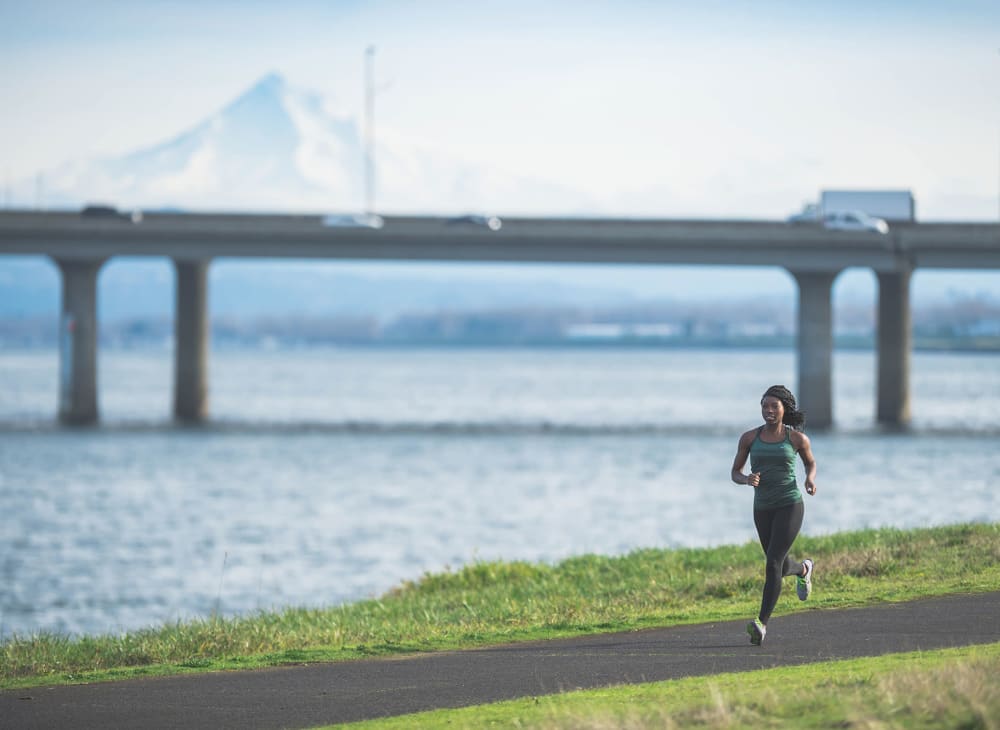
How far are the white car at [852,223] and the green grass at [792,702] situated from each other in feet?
212

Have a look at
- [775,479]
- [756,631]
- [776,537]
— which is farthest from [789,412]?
[756,631]

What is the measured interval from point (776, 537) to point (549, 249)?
6238cm

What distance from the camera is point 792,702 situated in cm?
1071

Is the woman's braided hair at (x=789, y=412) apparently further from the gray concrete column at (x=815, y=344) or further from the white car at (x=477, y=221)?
the gray concrete column at (x=815, y=344)

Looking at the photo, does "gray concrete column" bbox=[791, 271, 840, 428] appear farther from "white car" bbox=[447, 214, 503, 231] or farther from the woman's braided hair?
the woman's braided hair

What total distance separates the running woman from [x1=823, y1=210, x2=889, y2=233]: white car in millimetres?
63495

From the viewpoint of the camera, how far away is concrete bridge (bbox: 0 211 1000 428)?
75.2m

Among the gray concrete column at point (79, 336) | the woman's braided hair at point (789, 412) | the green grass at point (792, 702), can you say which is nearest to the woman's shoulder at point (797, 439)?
the woman's braided hair at point (789, 412)

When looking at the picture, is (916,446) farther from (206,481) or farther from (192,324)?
(192,324)

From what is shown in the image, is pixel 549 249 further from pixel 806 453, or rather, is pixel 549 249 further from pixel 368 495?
pixel 806 453

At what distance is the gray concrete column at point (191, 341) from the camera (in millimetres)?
82562

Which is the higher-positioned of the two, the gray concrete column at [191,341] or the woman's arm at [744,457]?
the woman's arm at [744,457]

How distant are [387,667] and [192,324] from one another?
7047 cm

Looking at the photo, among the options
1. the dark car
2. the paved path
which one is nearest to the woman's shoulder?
the paved path
